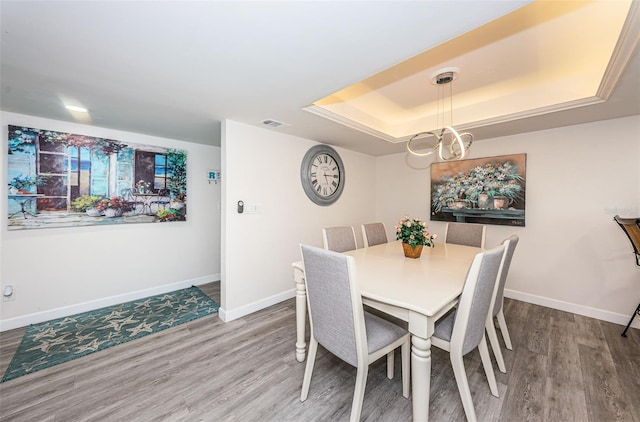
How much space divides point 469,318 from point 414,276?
1.37 ft

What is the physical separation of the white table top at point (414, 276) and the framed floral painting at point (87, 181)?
2.73 m

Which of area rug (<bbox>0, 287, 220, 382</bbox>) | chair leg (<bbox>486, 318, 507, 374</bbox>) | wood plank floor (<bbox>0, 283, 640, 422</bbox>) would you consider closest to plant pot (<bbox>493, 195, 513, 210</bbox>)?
wood plank floor (<bbox>0, 283, 640, 422</bbox>)

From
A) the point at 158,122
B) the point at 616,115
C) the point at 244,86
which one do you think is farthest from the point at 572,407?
the point at 158,122

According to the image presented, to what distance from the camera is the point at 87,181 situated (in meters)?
2.80

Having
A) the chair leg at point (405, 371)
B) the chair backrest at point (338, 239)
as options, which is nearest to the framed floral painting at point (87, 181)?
the chair backrest at point (338, 239)

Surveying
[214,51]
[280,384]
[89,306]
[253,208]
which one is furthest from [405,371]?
[89,306]

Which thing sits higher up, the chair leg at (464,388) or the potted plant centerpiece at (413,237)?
the potted plant centerpiece at (413,237)

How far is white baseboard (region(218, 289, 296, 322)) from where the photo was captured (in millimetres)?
2685

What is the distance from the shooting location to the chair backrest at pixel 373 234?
3.00 metres

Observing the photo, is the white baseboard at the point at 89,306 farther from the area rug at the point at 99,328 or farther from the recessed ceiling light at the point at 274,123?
the recessed ceiling light at the point at 274,123

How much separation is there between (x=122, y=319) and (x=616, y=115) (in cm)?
547

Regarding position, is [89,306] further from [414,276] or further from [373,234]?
[414,276]

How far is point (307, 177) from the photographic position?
3.42m

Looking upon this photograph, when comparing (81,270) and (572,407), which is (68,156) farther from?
(572,407)
